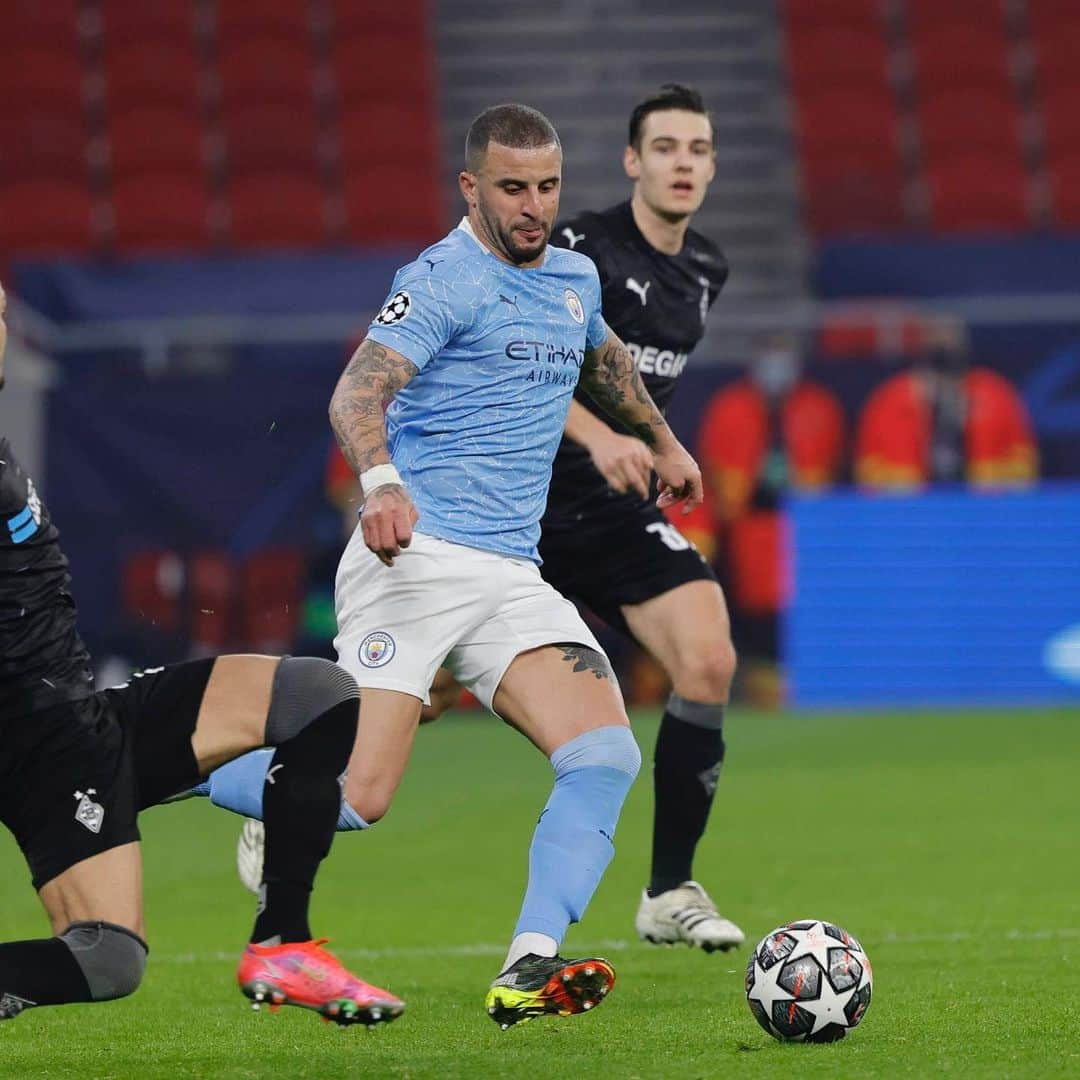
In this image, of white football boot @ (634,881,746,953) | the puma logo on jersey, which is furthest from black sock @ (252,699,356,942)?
the puma logo on jersey

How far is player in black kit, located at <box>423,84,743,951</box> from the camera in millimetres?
6586

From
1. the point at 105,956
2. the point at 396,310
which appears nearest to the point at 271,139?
the point at 396,310

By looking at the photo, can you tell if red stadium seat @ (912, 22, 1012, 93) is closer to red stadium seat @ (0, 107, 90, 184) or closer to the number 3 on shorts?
red stadium seat @ (0, 107, 90, 184)

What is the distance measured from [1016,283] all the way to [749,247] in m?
4.10

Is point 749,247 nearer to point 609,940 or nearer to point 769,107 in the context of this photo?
point 769,107

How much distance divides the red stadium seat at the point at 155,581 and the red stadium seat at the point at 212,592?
0.09 meters

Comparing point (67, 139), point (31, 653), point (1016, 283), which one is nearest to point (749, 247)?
point (1016, 283)

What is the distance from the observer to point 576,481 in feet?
22.6

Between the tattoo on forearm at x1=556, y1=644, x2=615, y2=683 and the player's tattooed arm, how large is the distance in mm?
791


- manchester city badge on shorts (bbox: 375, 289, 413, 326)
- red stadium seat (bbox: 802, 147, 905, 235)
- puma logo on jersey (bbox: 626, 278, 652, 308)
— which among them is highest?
red stadium seat (bbox: 802, 147, 905, 235)

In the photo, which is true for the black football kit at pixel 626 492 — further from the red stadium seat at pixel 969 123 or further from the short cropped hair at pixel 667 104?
the red stadium seat at pixel 969 123

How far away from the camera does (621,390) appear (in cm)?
588

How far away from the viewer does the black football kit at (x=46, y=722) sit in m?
4.34

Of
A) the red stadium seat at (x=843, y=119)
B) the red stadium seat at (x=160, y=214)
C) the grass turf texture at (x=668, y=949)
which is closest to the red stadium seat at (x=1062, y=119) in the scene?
the red stadium seat at (x=843, y=119)
